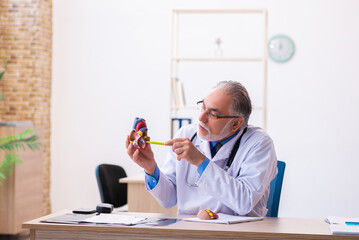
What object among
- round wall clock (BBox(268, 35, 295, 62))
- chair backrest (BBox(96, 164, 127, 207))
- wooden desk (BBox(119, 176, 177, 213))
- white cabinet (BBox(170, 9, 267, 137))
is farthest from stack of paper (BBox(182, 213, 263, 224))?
round wall clock (BBox(268, 35, 295, 62))

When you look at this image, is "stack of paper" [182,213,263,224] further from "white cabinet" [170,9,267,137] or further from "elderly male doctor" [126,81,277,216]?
"white cabinet" [170,9,267,137]

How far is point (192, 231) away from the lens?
6.36 feet

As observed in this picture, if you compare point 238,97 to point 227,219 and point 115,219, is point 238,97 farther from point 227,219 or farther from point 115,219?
point 115,219

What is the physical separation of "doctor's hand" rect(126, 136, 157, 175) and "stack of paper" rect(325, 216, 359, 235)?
0.75 meters

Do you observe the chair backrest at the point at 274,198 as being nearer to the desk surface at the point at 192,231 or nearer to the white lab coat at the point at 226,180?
the white lab coat at the point at 226,180

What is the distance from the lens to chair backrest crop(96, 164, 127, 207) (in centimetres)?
418

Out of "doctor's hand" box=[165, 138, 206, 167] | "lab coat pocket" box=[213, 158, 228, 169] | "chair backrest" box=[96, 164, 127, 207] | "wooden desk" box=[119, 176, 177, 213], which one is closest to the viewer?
"doctor's hand" box=[165, 138, 206, 167]

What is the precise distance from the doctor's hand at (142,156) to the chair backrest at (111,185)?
1800mm

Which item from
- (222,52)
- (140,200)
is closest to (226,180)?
(140,200)

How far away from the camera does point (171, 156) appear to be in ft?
8.72

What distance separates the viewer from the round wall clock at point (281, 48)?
5.91 m

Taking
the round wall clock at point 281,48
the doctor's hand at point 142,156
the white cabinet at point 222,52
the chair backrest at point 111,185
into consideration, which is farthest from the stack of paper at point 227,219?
the round wall clock at point 281,48

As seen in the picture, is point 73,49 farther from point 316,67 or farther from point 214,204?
point 214,204

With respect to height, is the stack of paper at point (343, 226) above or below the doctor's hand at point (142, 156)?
below
